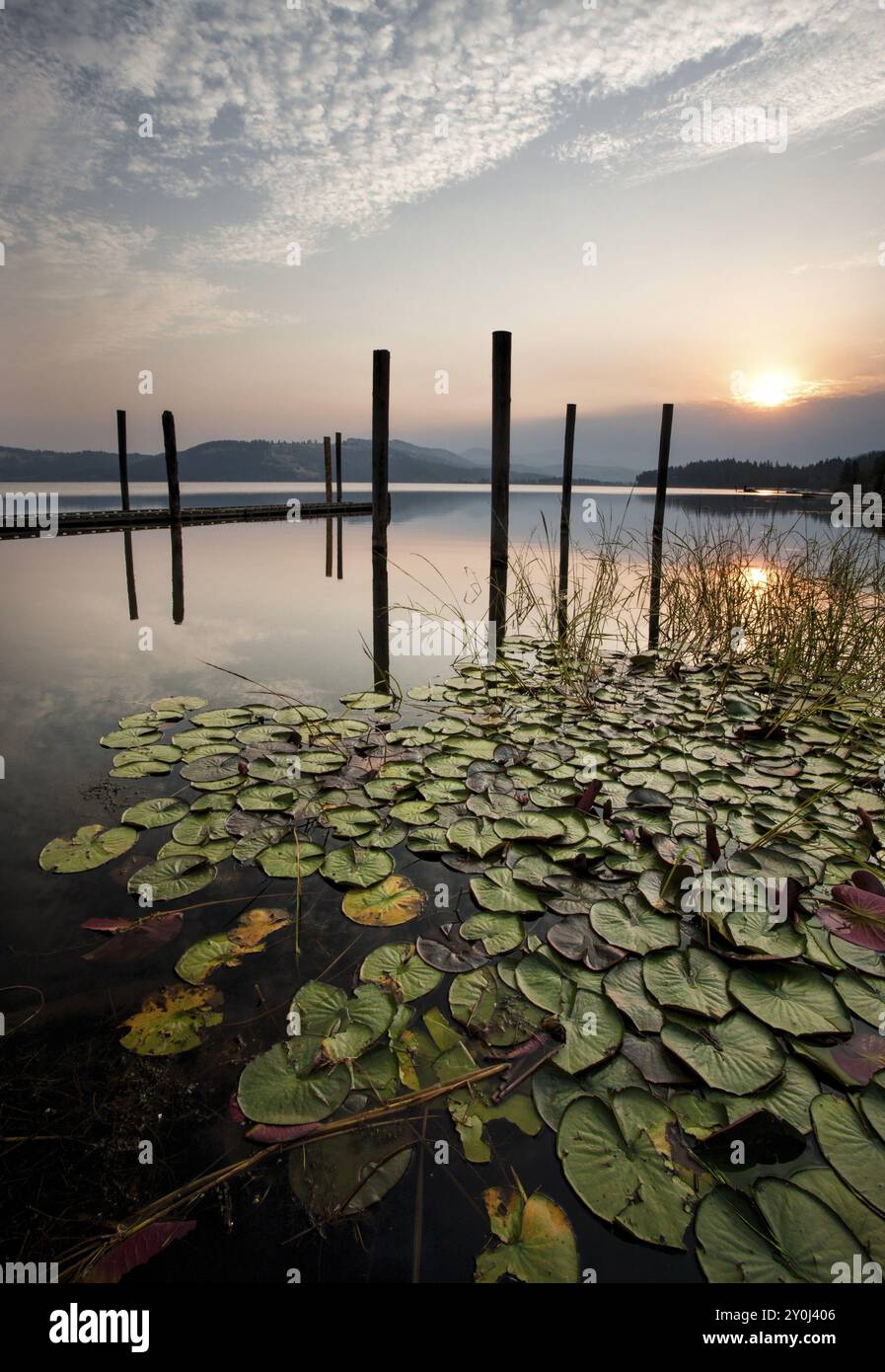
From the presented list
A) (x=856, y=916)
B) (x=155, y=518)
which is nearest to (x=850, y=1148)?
(x=856, y=916)

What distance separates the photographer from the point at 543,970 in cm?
171

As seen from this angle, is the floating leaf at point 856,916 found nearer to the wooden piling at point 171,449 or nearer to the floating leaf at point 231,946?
the floating leaf at point 231,946

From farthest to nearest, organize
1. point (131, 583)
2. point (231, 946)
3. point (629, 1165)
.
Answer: point (131, 583) → point (231, 946) → point (629, 1165)

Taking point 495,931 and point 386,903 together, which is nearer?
point 495,931

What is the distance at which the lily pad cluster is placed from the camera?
1.17 m

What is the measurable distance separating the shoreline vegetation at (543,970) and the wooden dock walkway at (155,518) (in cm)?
1401

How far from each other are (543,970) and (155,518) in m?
18.3

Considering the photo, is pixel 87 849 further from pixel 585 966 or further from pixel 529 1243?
pixel 529 1243

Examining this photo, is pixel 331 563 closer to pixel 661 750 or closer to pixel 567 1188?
pixel 661 750

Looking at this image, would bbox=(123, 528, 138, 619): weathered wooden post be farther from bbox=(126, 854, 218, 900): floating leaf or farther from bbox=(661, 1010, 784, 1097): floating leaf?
bbox=(661, 1010, 784, 1097): floating leaf

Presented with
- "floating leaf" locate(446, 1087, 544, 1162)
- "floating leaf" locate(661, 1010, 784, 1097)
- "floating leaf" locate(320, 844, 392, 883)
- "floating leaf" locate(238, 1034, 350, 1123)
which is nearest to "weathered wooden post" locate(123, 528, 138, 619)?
"floating leaf" locate(320, 844, 392, 883)

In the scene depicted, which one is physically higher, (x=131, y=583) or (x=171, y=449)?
(x=171, y=449)

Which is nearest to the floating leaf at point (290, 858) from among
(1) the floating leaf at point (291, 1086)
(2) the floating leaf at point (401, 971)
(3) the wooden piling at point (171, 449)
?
(2) the floating leaf at point (401, 971)
